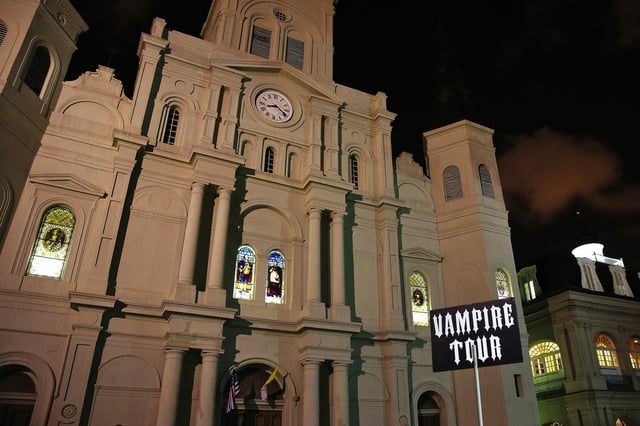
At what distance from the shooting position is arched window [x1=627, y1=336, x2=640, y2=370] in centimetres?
2752

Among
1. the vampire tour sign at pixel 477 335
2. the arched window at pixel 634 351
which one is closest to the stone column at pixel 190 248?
the vampire tour sign at pixel 477 335

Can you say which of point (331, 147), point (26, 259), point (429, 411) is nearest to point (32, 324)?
point (26, 259)

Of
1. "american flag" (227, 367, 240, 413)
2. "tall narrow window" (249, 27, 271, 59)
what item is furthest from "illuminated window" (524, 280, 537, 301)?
"tall narrow window" (249, 27, 271, 59)

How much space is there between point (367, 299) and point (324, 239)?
124 inches

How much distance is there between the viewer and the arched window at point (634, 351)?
27.5 metres

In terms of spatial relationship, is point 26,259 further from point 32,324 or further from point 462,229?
point 462,229

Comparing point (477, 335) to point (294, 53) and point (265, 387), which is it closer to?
point (265, 387)

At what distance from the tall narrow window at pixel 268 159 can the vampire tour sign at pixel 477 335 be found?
11102 mm

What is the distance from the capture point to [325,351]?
17688 mm

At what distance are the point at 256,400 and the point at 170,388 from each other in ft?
11.8

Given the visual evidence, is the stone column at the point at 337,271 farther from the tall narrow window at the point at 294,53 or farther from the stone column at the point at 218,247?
the tall narrow window at the point at 294,53

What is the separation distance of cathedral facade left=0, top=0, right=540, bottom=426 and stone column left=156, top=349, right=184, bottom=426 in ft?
0.23

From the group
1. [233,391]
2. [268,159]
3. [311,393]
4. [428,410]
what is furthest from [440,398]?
[268,159]

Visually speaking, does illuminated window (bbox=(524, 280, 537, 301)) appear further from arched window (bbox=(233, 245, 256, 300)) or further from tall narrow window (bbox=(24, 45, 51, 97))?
tall narrow window (bbox=(24, 45, 51, 97))
